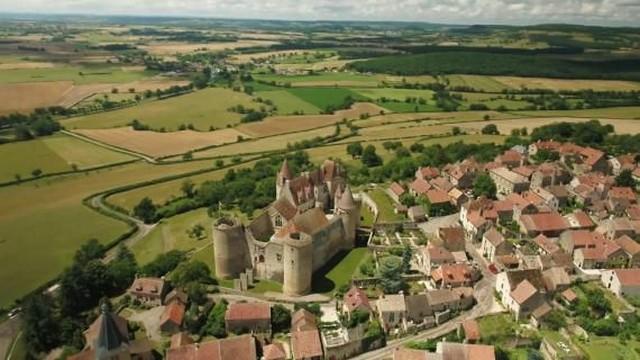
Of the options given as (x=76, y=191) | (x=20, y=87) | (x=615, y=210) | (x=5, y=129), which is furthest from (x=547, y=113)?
(x=20, y=87)

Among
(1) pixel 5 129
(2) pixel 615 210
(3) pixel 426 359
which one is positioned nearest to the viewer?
(3) pixel 426 359

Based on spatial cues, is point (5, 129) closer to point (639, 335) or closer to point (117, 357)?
point (117, 357)

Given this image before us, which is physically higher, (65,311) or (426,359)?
(426,359)

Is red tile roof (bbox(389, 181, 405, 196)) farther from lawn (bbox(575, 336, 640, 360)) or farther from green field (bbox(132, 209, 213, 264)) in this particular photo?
lawn (bbox(575, 336, 640, 360))

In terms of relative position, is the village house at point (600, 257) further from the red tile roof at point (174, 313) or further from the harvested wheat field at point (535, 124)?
the harvested wheat field at point (535, 124)

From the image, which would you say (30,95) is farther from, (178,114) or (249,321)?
(249,321)

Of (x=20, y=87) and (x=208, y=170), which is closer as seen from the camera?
(x=208, y=170)
